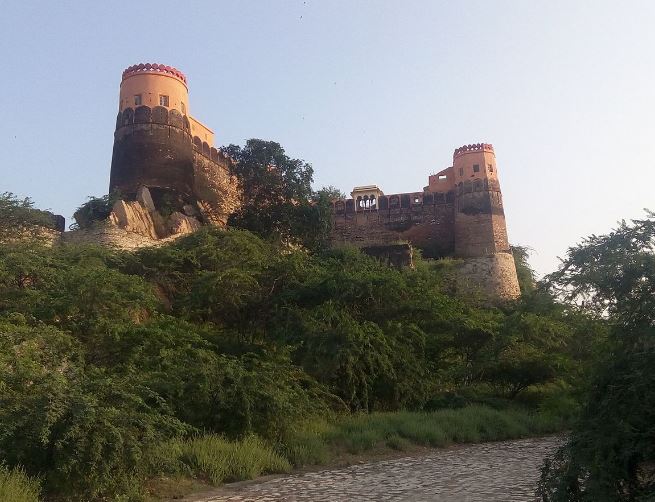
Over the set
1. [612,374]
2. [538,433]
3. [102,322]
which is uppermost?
[102,322]

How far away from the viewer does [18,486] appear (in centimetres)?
593

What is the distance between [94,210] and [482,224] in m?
17.2

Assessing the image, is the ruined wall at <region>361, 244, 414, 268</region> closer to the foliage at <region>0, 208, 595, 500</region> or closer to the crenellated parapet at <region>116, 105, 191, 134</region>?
the foliage at <region>0, 208, 595, 500</region>

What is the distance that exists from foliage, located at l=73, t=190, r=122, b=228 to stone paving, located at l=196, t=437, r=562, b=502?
14.2 metres

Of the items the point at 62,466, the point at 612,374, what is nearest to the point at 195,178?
the point at 62,466

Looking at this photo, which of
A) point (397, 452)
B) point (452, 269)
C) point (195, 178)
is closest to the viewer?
point (397, 452)

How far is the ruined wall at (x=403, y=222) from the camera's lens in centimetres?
3206

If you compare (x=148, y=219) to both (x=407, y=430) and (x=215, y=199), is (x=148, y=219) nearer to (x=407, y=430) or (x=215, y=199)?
(x=215, y=199)

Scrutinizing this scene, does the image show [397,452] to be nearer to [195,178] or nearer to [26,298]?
[26,298]

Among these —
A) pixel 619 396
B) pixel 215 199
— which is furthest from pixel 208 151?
pixel 619 396

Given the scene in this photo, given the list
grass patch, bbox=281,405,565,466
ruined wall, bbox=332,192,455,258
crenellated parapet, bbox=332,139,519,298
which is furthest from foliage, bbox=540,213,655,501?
ruined wall, bbox=332,192,455,258

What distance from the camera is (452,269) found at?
91.9 feet

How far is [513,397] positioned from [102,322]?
10.6 metres

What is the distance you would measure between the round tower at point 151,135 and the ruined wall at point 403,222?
10.1m
